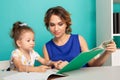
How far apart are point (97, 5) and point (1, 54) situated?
44.5 inches

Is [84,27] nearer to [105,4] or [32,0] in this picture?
[105,4]

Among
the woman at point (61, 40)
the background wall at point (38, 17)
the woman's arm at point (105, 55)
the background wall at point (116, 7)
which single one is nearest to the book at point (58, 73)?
the woman's arm at point (105, 55)

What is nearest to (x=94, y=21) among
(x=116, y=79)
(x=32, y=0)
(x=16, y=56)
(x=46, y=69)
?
(x=32, y=0)

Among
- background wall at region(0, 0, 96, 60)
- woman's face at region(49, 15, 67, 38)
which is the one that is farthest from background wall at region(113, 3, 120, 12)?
woman's face at region(49, 15, 67, 38)

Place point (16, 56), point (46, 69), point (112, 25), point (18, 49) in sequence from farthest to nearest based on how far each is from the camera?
1. point (112, 25)
2. point (18, 49)
3. point (16, 56)
4. point (46, 69)

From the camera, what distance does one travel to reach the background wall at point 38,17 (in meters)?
2.18

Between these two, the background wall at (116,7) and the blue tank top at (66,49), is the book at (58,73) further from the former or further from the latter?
the background wall at (116,7)

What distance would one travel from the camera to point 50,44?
5.85 feet

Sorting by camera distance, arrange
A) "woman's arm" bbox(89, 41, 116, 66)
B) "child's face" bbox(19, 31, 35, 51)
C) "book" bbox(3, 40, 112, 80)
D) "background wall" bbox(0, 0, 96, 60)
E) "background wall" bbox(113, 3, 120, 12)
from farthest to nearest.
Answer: "background wall" bbox(113, 3, 120, 12) → "background wall" bbox(0, 0, 96, 60) → "child's face" bbox(19, 31, 35, 51) → "woman's arm" bbox(89, 41, 116, 66) → "book" bbox(3, 40, 112, 80)

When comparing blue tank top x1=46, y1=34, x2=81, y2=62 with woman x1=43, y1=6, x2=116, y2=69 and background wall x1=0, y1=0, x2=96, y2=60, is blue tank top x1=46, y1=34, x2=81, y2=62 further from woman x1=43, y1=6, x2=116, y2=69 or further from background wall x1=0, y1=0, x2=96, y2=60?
background wall x1=0, y1=0, x2=96, y2=60

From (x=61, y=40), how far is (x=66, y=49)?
0.09 meters

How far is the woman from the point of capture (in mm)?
1580

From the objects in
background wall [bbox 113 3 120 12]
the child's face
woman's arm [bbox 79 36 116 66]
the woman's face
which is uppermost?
background wall [bbox 113 3 120 12]

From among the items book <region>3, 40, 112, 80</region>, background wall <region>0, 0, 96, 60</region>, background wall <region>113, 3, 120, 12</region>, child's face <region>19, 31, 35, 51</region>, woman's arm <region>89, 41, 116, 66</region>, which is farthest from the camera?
background wall <region>113, 3, 120, 12</region>
